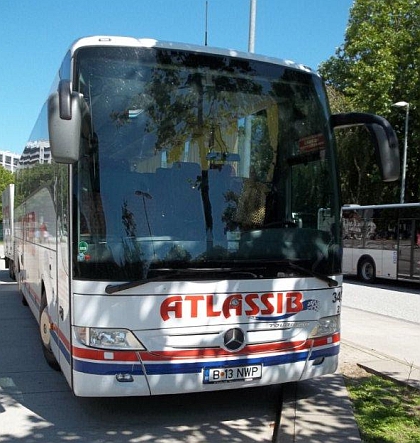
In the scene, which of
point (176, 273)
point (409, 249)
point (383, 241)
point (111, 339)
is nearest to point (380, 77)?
point (383, 241)

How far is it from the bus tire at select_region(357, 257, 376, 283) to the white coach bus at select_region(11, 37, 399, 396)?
46.8 feet

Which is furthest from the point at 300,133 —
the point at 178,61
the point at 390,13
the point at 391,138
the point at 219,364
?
the point at 390,13

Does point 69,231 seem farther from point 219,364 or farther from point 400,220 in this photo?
point 400,220

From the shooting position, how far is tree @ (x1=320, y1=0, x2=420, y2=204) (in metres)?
26.4

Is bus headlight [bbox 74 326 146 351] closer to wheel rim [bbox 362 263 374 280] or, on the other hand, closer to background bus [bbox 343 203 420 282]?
background bus [bbox 343 203 420 282]

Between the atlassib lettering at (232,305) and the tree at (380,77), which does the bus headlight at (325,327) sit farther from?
the tree at (380,77)

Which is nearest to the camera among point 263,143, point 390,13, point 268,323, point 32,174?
point 268,323

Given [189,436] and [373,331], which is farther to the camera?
[373,331]

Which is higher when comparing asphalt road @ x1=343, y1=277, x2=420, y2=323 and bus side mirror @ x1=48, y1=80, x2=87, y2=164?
bus side mirror @ x1=48, y1=80, x2=87, y2=164

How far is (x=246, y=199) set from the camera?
4.79m

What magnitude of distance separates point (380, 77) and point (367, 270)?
37.0 feet

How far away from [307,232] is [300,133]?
3.05ft

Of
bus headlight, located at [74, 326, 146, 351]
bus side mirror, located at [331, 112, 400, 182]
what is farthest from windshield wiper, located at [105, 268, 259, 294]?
bus side mirror, located at [331, 112, 400, 182]

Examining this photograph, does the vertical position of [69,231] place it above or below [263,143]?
below
